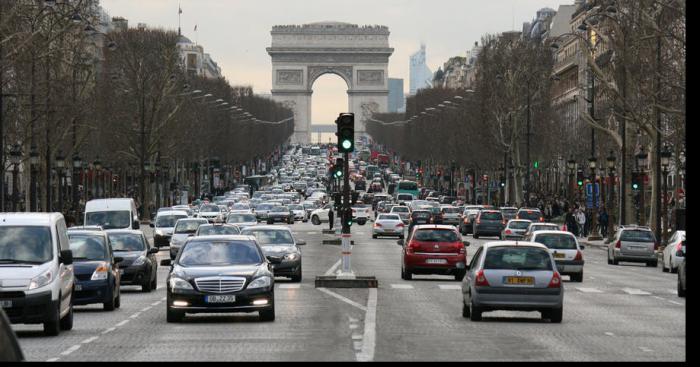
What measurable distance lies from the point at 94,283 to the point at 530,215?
51.6 metres

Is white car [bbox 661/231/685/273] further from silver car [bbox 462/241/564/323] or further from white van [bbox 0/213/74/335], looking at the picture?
white van [bbox 0/213/74/335]

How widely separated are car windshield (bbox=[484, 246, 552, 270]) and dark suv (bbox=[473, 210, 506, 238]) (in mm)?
52644

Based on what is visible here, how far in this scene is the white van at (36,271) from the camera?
74.2 feet

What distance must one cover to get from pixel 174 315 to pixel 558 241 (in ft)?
64.0

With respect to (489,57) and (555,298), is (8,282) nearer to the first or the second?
(555,298)

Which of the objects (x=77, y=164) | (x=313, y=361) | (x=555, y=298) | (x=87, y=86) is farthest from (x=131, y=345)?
(x=87, y=86)

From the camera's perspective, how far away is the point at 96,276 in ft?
94.8

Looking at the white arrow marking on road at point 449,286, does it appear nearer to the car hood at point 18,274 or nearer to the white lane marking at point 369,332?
the white lane marking at point 369,332

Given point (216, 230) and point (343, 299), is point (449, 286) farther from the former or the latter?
point (216, 230)

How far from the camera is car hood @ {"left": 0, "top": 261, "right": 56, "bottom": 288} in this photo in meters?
22.8

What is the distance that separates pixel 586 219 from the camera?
88625 millimetres

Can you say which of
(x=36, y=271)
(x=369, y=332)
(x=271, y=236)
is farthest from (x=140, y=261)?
A: (x=369, y=332)

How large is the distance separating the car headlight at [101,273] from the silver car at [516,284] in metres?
6.30

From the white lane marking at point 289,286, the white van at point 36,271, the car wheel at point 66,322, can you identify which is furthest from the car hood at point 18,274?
the white lane marking at point 289,286
